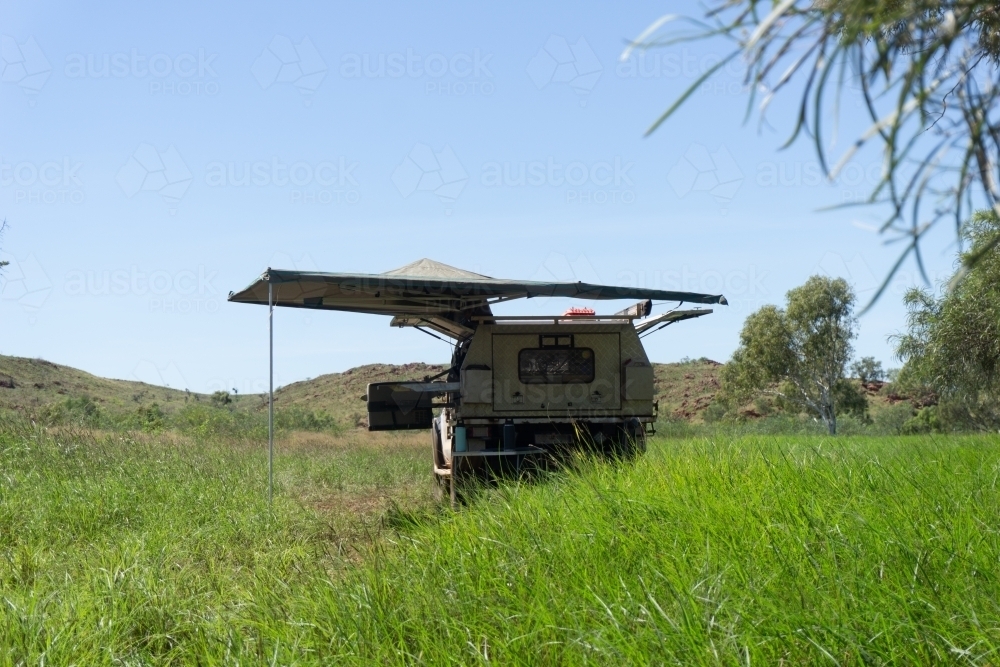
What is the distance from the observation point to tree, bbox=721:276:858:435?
43375mm

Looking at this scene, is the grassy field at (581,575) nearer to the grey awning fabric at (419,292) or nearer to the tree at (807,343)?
the grey awning fabric at (419,292)

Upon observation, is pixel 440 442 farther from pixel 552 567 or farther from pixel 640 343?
pixel 552 567

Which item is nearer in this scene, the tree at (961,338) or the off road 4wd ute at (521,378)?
the off road 4wd ute at (521,378)

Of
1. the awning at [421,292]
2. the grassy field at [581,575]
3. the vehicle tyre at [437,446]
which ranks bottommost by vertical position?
the grassy field at [581,575]

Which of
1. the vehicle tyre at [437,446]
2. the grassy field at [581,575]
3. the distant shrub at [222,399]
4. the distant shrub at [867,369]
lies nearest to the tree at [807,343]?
the distant shrub at [867,369]

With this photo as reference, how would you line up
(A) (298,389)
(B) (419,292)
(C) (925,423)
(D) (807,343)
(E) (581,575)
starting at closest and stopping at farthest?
1. (E) (581,575)
2. (B) (419,292)
3. (C) (925,423)
4. (D) (807,343)
5. (A) (298,389)

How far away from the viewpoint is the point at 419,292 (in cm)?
1136

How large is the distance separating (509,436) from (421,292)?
199 cm

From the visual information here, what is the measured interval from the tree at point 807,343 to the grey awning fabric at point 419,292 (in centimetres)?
3314

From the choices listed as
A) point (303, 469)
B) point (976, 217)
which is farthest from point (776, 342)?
point (303, 469)

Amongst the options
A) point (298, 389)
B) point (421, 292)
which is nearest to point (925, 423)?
point (421, 292)

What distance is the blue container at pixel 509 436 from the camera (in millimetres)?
11023

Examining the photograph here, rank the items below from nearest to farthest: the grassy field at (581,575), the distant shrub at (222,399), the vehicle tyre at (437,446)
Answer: the grassy field at (581,575) < the vehicle tyre at (437,446) < the distant shrub at (222,399)

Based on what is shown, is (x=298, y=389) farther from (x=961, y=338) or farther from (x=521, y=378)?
(x=521, y=378)
